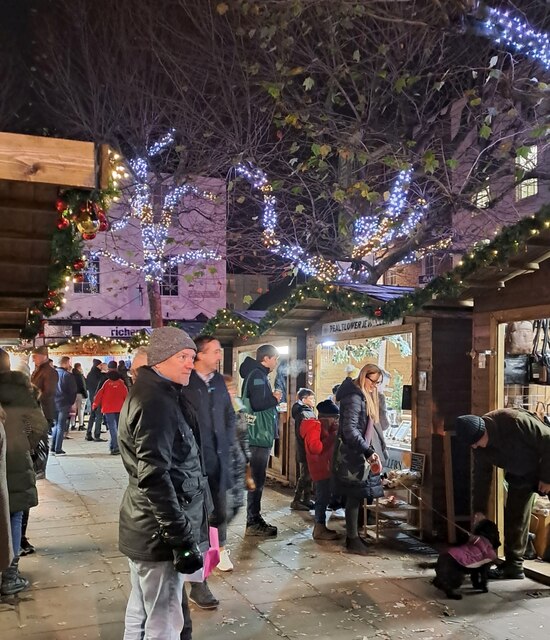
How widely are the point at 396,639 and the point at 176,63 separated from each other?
12.9 m

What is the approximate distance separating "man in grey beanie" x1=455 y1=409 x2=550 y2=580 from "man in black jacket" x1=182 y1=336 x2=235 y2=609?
2.23 meters

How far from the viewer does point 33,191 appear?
12.1ft

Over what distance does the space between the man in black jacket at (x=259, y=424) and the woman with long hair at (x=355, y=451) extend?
890 mm

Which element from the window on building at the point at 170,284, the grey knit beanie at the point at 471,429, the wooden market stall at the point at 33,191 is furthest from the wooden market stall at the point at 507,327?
the window on building at the point at 170,284

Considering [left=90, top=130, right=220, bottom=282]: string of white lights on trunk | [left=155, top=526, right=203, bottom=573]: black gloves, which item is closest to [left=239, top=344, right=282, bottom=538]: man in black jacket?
[left=155, top=526, right=203, bottom=573]: black gloves

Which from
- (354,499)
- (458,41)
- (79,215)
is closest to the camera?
(79,215)

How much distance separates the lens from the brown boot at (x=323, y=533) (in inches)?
267

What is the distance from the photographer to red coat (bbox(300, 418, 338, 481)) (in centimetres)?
711

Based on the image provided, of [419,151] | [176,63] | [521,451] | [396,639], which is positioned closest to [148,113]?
[176,63]

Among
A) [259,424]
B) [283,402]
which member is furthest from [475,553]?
[283,402]

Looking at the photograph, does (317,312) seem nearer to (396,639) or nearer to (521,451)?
(521,451)

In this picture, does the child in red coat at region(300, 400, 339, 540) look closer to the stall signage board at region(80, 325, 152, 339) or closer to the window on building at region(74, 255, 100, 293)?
the stall signage board at region(80, 325, 152, 339)

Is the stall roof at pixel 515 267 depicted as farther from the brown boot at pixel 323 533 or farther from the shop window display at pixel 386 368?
the brown boot at pixel 323 533

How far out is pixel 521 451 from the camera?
5566 mm
